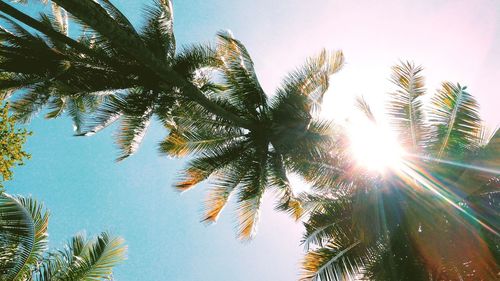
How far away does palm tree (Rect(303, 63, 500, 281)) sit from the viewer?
6.29 metres

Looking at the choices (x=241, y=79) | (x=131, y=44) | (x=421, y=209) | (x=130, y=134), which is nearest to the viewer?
(x=421, y=209)

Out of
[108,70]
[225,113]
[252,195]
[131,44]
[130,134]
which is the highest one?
[108,70]

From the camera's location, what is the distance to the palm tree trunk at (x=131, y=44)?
723cm

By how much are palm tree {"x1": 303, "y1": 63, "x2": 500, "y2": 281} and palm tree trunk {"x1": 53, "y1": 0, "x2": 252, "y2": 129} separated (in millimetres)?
3474

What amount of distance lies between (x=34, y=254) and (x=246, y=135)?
534 cm

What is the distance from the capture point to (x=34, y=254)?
7.49m

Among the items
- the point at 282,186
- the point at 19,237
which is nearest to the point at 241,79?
the point at 282,186

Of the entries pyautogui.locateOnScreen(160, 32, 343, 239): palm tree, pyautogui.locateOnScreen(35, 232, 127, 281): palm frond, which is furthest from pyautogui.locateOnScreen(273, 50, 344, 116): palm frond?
pyautogui.locateOnScreen(35, 232, 127, 281): palm frond

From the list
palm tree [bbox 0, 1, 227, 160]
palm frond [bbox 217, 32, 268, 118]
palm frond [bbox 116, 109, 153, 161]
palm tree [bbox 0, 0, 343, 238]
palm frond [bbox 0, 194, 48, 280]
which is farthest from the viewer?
palm frond [bbox 116, 109, 153, 161]

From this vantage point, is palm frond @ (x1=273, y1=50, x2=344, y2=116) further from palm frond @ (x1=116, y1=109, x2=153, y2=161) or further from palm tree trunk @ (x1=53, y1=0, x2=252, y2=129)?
palm frond @ (x1=116, y1=109, x2=153, y2=161)

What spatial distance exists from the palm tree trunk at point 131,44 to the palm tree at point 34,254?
11.7 feet

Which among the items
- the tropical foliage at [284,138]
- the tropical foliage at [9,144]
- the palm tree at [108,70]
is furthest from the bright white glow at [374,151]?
the tropical foliage at [9,144]

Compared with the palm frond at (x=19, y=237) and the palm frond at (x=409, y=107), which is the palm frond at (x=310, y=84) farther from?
the palm frond at (x=19, y=237)

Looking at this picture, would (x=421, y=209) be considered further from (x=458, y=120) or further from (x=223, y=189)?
(x=223, y=189)
